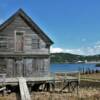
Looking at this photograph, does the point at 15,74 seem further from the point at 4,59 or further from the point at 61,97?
the point at 61,97

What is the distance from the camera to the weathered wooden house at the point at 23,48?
132 feet

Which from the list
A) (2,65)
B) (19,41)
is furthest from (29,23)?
(2,65)

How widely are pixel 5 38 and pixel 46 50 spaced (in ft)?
14.8

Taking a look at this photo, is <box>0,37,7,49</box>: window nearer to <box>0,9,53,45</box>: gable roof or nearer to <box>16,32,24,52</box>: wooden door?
<box>0,9,53,45</box>: gable roof

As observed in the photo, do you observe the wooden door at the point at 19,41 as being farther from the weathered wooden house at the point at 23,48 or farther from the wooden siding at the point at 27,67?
the wooden siding at the point at 27,67

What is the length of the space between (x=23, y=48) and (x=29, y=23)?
2.66 m

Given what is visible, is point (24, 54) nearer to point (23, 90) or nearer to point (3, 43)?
point (3, 43)

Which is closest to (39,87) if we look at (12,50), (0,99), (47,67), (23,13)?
(47,67)

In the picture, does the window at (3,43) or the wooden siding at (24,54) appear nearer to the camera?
the window at (3,43)

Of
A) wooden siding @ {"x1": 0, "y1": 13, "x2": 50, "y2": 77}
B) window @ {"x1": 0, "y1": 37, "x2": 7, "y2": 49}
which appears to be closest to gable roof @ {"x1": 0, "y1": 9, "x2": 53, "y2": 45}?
wooden siding @ {"x1": 0, "y1": 13, "x2": 50, "y2": 77}

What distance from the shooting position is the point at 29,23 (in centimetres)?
4103

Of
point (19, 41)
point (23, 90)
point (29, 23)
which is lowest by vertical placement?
point (23, 90)

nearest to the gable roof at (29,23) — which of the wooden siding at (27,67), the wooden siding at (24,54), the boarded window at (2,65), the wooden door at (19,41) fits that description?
the wooden siding at (24,54)

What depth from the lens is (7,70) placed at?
131ft
